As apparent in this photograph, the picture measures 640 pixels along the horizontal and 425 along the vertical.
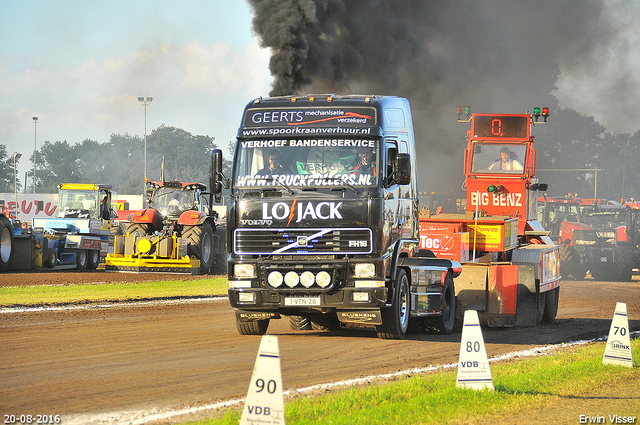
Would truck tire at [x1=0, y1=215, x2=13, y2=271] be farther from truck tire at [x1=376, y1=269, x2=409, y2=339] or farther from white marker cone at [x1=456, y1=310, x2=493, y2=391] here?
white marker cone at [x1=456, y1=310, x2=493, y2=391]

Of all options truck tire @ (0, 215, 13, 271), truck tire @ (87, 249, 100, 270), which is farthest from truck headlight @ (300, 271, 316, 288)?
truck tire @ (87, 249, 100, 270)

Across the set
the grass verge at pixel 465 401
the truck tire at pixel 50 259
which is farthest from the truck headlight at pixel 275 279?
the truck tire at pixel 50 259

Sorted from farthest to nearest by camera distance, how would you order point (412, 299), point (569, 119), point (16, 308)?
point (569, 119)
point (16, 308)
point (412, 299)

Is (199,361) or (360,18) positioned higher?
(360,18)

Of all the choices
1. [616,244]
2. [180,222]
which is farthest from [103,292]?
[616,244]

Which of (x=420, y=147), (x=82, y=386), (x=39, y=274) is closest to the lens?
(x=82, y=386)

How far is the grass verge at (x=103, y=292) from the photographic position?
17547mm

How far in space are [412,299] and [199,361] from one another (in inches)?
162

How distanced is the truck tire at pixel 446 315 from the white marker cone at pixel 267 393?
26.5 ft

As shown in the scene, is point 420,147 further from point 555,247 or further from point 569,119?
point 569,119

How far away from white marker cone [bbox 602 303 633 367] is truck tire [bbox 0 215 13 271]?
20403mm

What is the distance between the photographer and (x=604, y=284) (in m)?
26.2

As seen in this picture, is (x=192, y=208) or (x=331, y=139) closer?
(x=331, y=139)

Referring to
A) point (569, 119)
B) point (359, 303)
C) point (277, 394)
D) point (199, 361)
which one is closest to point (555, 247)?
point (359, 303)
